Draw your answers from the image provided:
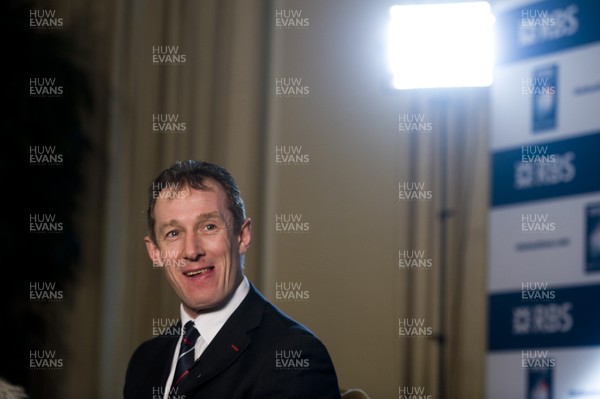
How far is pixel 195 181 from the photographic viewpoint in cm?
247

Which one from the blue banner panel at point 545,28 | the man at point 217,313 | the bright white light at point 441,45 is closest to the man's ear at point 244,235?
the man at point 217,313

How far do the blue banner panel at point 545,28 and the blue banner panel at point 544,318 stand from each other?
1145 mm

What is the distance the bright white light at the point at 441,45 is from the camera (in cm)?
477

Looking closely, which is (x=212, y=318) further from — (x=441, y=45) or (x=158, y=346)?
(x=441, y=45)

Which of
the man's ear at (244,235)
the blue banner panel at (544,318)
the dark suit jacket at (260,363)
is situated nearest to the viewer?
the dark suit jacket at (260,363)

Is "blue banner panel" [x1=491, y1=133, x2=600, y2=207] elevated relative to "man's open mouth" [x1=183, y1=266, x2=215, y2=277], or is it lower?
elevated

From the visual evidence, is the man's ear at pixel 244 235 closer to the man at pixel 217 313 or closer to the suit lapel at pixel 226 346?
the man at pixel 217 313

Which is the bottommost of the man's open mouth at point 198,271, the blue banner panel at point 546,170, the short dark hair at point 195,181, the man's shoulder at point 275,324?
the man's shoulder at point 275,324

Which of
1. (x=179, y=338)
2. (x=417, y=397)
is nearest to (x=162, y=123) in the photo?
(x=417, y=397)

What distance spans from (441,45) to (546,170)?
2.57 ft

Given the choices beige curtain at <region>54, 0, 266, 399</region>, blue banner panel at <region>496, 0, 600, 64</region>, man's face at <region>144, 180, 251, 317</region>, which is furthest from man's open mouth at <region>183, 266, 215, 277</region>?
beige curtain at <region>54, 0, 266, 399</region>

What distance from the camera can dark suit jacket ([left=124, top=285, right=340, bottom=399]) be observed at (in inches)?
92.3

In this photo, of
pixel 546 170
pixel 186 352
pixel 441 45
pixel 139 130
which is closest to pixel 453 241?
pixel 546 170

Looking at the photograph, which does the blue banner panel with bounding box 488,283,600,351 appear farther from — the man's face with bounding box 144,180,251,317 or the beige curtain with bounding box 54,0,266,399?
the man's face with bounding box 144,180,251,317
